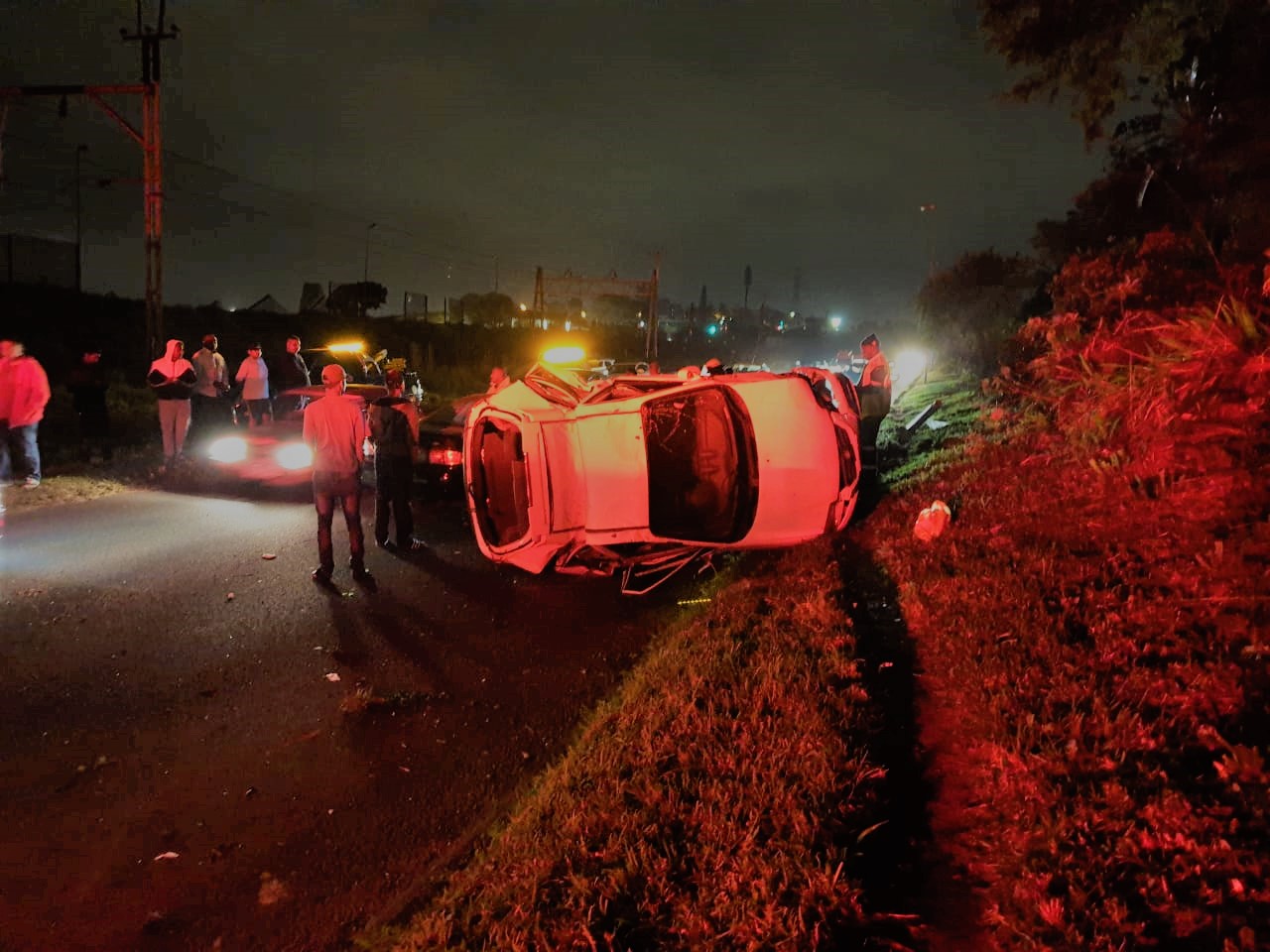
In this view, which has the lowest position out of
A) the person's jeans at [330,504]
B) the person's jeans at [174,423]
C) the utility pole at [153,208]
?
the person's jeans at [330,504]

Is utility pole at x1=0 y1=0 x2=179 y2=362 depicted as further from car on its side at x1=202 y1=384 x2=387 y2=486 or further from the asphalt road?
the asphalt road

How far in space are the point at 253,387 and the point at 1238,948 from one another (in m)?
13.7

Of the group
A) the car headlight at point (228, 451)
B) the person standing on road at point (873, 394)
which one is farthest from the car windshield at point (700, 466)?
the car headlight at point (228, 451)

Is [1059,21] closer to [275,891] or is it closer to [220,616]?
[220,616]

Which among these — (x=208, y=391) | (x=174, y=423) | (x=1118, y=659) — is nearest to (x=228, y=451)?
(x=174, y=423)

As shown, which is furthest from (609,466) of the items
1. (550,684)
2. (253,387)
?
(253,387)

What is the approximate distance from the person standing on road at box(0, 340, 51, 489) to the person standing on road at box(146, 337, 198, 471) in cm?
129

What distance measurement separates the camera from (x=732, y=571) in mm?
7559

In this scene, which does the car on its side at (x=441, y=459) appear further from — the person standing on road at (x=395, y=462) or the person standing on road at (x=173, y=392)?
the person standing on road at (x=173, y=392)

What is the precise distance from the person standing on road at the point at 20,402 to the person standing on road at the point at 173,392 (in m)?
1.29

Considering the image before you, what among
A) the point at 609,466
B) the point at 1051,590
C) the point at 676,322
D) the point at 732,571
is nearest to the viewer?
the point at 1051,590

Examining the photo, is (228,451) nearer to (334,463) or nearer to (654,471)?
(334,463)

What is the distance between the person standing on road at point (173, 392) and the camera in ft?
36.4

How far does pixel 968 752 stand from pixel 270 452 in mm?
11310
